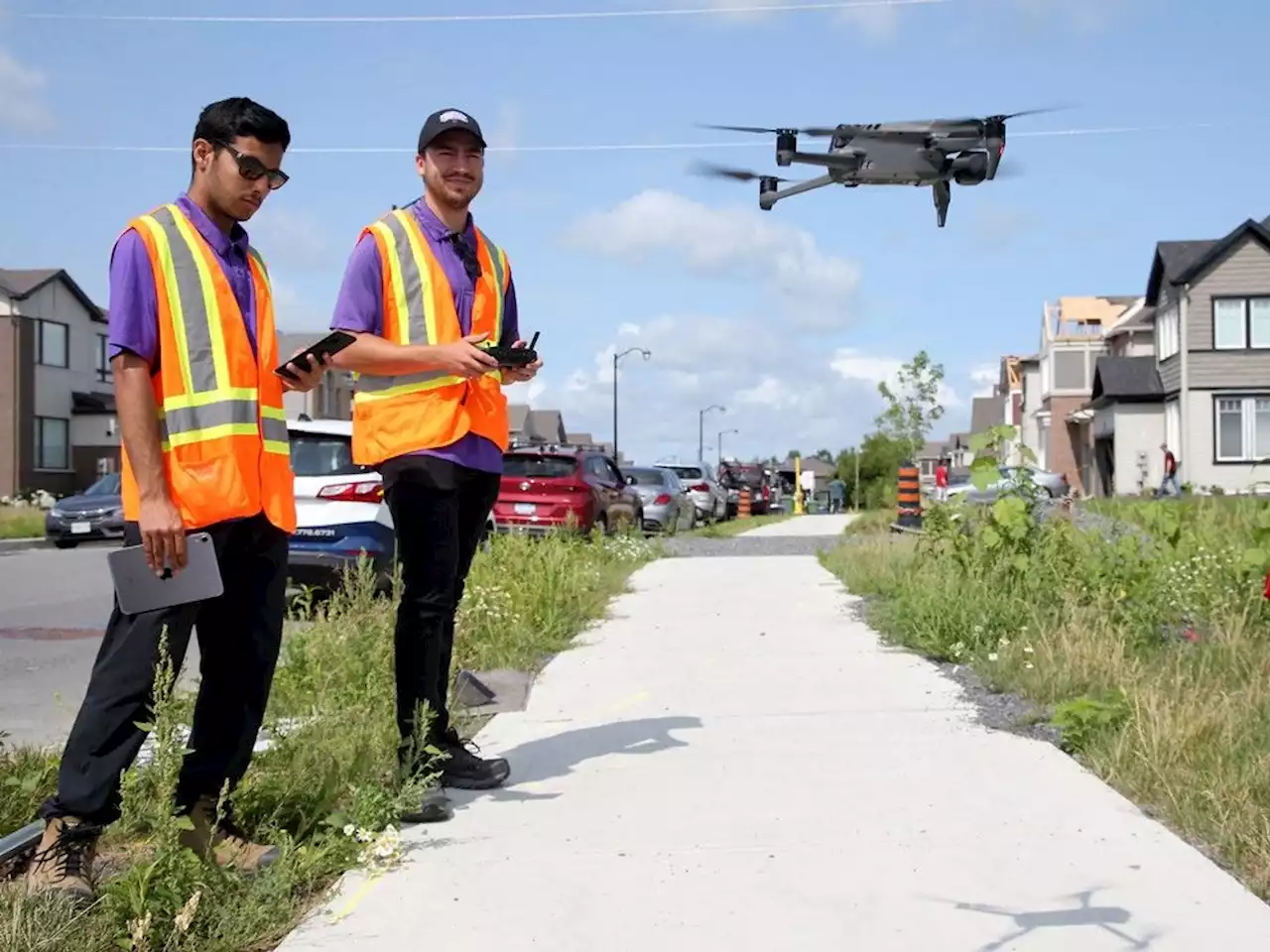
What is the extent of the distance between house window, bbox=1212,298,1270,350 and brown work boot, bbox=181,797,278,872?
133 feet

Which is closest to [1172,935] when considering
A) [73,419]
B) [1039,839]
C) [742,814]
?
[1039,839]

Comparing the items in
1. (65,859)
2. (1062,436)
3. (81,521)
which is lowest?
(65,859)

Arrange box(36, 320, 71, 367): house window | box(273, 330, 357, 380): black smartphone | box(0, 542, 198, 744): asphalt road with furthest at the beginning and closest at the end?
1. box(36, 320, 71, 367): house window
2. box(0, 542, 198, 744): asphalt road
3. box(273, 330, 357, 380): black smartphone

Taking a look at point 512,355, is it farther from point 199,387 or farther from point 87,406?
point 87,406

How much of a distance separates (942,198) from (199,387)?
2.30 m

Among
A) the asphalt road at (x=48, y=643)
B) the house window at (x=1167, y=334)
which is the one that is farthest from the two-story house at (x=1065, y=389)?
the asphalt road at (x=48, y=643)

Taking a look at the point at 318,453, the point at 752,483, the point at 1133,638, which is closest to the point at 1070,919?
the point at 1133,638

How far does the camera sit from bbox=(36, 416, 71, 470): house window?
4797 cm

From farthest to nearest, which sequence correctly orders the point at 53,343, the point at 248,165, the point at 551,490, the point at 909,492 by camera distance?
1. the point at 53,343
2. the point at 909,492
3. the point at 551,490
4. the point at 248,165

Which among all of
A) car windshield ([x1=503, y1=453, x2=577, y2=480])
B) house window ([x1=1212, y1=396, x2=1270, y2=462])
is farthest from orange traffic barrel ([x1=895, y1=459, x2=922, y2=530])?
house window ([x1=1212, y1=396, x2=1270, y2=462])

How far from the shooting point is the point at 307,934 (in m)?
3.36

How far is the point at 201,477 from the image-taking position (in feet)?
11.7

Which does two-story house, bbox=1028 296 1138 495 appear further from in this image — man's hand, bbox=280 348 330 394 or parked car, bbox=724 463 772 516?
man's hand, bbox=280 348 330 394

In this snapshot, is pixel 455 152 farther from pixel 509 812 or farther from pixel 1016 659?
pixel 1016 659
